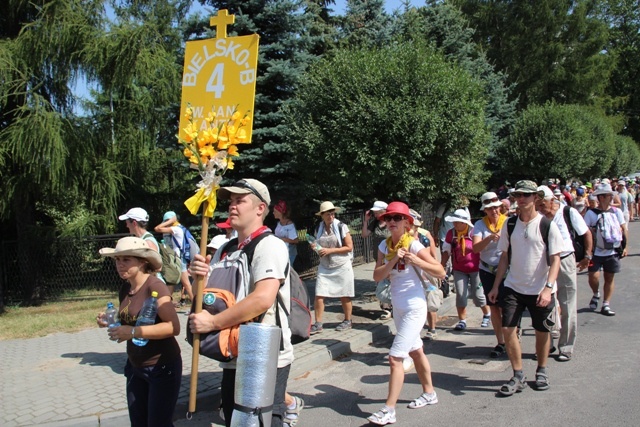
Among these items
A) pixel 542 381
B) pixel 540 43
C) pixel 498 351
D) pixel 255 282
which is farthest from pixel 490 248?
pixel 540 43

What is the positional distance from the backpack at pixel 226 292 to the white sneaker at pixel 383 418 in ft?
6.69

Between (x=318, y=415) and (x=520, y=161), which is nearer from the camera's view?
(x=318, y=415)

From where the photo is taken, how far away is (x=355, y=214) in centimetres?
1491

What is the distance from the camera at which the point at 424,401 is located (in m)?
4.93

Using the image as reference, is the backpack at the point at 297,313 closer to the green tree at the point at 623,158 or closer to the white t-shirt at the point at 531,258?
the white t-shirt at the point at 531,258

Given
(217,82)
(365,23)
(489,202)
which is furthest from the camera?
(365,23)

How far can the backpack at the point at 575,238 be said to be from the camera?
7.07 meters

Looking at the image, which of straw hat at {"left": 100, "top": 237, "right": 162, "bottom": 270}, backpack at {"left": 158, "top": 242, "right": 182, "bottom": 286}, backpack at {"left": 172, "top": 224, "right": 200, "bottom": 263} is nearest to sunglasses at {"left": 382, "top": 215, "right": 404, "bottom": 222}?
straw hat at {"left": 100, "top": 237, "right": 162, "bottom": 270}

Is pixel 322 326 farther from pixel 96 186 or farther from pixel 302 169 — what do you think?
pixel 96 186

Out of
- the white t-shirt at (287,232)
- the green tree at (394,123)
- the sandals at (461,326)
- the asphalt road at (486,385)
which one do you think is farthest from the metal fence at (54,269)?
the sandals at (461,326)

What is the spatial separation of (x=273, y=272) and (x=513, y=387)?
3.32 meters

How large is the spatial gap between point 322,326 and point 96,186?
5956mm

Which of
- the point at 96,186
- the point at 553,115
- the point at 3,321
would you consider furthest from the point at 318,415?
the point at 553,115

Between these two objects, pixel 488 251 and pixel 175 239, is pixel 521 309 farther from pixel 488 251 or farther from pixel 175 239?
pixel 175 239
